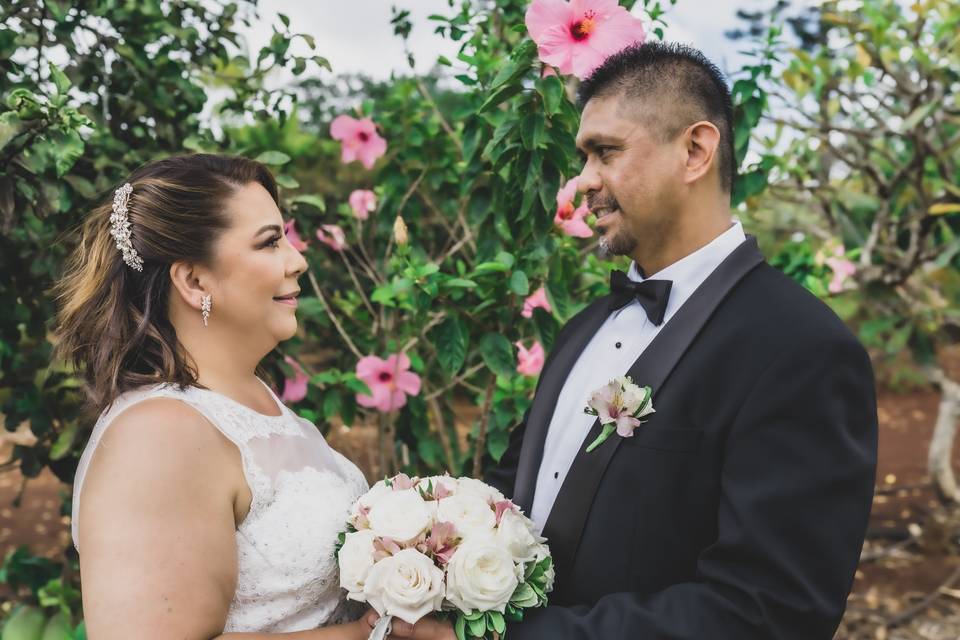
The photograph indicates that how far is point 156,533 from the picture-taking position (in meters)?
1.65

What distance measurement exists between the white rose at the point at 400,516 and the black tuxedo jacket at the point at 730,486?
319mm

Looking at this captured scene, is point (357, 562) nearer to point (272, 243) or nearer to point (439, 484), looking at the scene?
point (439, 484)

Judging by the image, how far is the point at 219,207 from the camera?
2.05 meters

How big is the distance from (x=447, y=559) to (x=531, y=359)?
1.47 m

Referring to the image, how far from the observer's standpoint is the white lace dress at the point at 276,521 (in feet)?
6.15

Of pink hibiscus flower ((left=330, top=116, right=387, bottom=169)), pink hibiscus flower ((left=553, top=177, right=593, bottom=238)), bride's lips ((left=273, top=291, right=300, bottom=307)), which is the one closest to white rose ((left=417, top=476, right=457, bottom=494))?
bride's lips ((left=273, top=291, right=300, bottom=307))

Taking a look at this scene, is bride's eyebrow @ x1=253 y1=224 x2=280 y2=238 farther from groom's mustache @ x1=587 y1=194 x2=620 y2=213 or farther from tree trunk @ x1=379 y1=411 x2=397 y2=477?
tree trunk @ x1=379 y1=411 x2=397 y2=477

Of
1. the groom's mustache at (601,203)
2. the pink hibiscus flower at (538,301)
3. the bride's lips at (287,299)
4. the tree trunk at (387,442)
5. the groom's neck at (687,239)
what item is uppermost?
the groom's mustache at (601,203)

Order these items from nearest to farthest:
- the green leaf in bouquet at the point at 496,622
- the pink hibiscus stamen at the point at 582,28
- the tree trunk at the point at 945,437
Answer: the green leaf in bouquet at the point at 496,622 < the pink hibiscus stamen at the point at 582,28 < the tree trunk at the point at 945,437

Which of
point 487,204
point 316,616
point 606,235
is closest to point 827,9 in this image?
point 487,204

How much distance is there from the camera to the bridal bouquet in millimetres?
1671

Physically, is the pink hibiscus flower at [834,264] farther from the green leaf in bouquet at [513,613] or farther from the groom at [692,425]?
the green leaf in bouquet at [513,613]

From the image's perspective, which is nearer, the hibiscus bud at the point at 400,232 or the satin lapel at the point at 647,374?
the satin lapel at the point at 647,374

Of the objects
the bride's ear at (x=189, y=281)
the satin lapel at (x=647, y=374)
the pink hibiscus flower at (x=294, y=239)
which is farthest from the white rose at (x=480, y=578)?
the pink hibiscus flower at (x=294, y=239)
